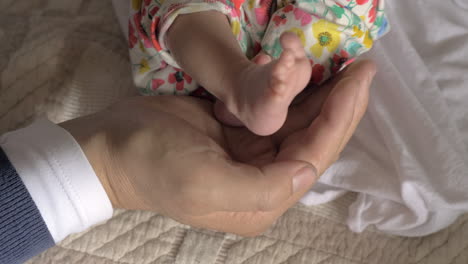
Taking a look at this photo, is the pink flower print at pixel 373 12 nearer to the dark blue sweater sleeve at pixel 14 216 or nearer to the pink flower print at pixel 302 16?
the pink flower print at pixel 302 16

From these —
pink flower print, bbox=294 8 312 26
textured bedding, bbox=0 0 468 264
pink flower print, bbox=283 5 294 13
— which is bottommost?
textured bedding, bbox=0 0 468 264

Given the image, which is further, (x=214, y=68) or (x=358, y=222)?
(x=358, y=222)

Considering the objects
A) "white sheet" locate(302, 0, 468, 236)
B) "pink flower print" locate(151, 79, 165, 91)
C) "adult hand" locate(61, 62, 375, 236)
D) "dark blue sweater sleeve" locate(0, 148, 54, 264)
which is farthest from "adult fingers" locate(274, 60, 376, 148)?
"dark blue sweater sleeve" locate(0, 148, 54, 264)

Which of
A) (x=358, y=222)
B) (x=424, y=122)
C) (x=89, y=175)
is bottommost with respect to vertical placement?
(x=358, y=222)

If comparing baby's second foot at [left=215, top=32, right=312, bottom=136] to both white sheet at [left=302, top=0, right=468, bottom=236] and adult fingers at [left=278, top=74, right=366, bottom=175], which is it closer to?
adult fingers at [left=278, top=74, right=366, bottom=175]

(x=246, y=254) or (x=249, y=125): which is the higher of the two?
(x=249, y=125)

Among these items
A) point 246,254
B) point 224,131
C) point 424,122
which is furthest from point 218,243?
point 424,122

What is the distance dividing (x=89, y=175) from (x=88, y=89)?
0.27 meters

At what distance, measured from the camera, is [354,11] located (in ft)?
2.39

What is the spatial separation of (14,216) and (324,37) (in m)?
0.51

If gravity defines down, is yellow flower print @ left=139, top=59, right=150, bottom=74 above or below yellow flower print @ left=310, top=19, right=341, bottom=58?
above

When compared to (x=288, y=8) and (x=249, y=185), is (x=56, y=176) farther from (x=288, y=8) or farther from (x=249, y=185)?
(x=288, y=8)

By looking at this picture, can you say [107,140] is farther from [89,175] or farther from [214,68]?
[214,68]

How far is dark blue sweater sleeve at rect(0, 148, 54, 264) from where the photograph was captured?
57 centimetres
